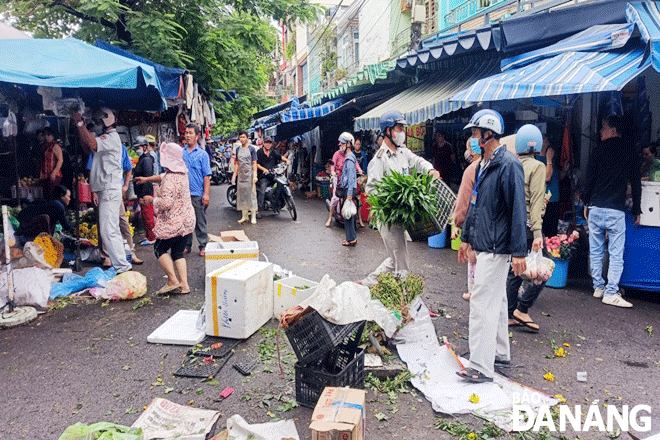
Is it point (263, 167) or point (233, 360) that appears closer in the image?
point (233, 360)

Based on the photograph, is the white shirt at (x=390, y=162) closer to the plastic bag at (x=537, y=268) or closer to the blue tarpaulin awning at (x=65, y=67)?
the plastic bag at (x=537, y=268)

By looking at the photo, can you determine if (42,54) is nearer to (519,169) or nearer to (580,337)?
(519,169)

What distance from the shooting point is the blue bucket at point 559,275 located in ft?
21.3

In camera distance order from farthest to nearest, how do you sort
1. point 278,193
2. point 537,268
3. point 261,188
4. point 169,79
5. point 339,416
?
1. point 261,188
2. point 278,193
3. point 169,79
4. point 537,268
5. point 339,416

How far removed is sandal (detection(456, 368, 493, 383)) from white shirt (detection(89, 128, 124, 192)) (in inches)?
212

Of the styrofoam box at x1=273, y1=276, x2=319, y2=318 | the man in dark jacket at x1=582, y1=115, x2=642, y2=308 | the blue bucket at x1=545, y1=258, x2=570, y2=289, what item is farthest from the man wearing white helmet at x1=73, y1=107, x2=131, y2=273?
the man in dark jacket at x1=582, y1=115, x2=642, y2=308

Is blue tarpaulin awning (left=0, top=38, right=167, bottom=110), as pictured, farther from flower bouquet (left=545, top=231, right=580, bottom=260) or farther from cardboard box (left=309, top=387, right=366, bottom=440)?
flower bouquet (left=545, top=231, right=580, bottom=260)

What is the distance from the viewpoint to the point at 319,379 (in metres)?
3.62

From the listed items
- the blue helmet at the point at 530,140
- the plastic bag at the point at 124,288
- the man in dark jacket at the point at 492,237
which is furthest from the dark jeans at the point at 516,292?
the plastic bag at the point at 124,288

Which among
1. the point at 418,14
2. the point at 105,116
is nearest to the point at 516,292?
the point at 105,116

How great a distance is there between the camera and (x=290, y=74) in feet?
140

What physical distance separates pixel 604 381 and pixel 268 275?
3.24 m

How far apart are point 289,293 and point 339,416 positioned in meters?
2.42

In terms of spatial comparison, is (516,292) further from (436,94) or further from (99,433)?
(436,94)
